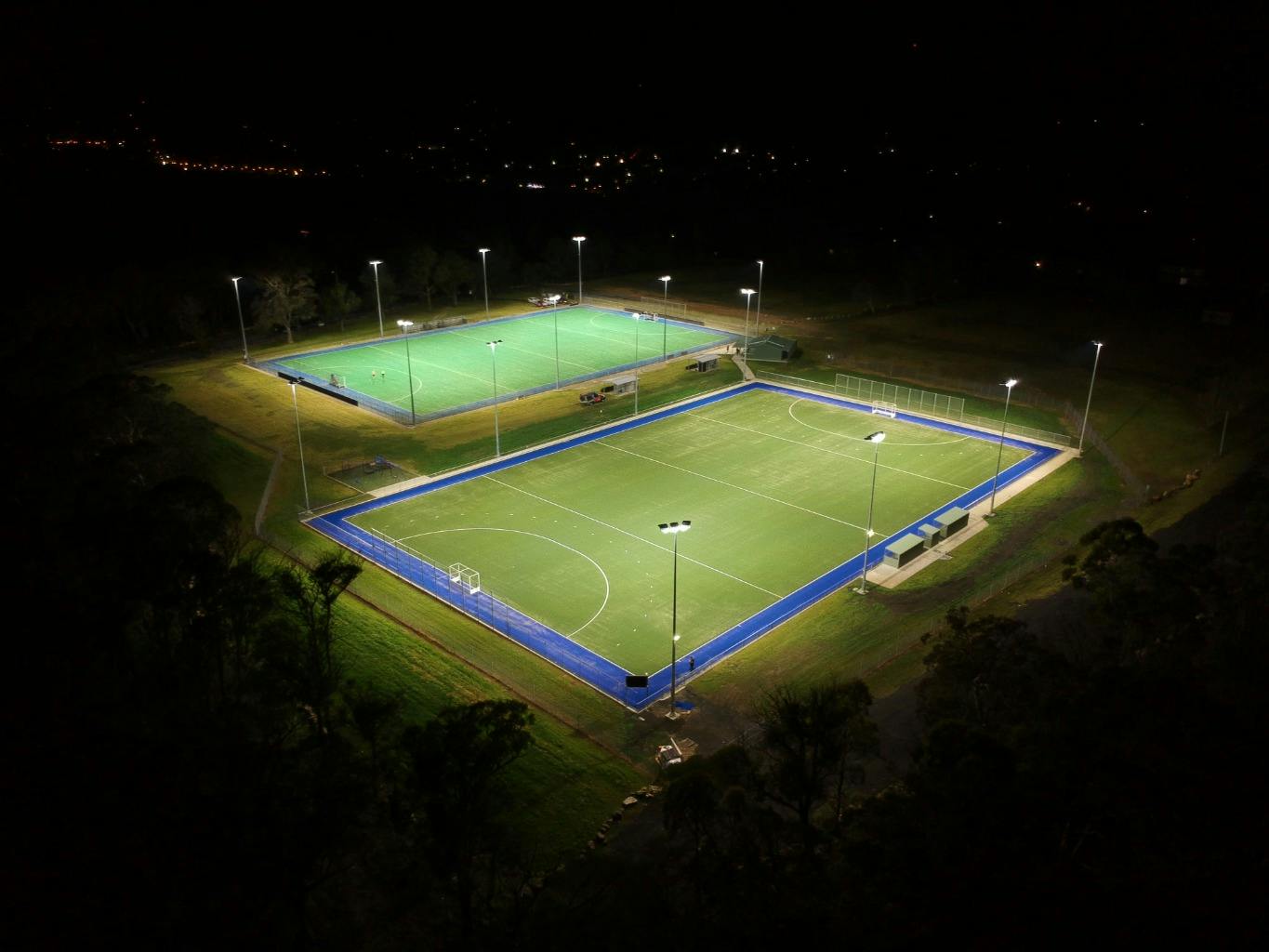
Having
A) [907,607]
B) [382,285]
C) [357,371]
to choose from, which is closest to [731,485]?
[907,607]

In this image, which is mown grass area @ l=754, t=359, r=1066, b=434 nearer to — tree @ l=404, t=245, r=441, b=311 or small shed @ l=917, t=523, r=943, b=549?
small shed @ l=917, t=523, r=943, b=549

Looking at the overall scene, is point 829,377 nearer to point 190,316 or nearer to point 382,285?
point 382,285

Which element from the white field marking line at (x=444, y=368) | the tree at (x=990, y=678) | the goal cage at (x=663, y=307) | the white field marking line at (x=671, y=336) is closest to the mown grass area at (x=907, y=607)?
the tree at (x=990, y=678)

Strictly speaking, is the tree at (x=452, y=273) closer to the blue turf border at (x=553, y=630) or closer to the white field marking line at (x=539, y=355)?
the white field marking line at (x=539, y=355)

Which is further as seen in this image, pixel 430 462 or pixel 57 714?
pixel 430 462

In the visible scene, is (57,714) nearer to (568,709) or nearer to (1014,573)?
(568,709)

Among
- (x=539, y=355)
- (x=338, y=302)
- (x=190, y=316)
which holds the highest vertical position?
(x=190, y=316)

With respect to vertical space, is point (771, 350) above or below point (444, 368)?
above

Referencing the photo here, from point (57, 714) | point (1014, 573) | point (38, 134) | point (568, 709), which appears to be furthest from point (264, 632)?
point (38, 134)
